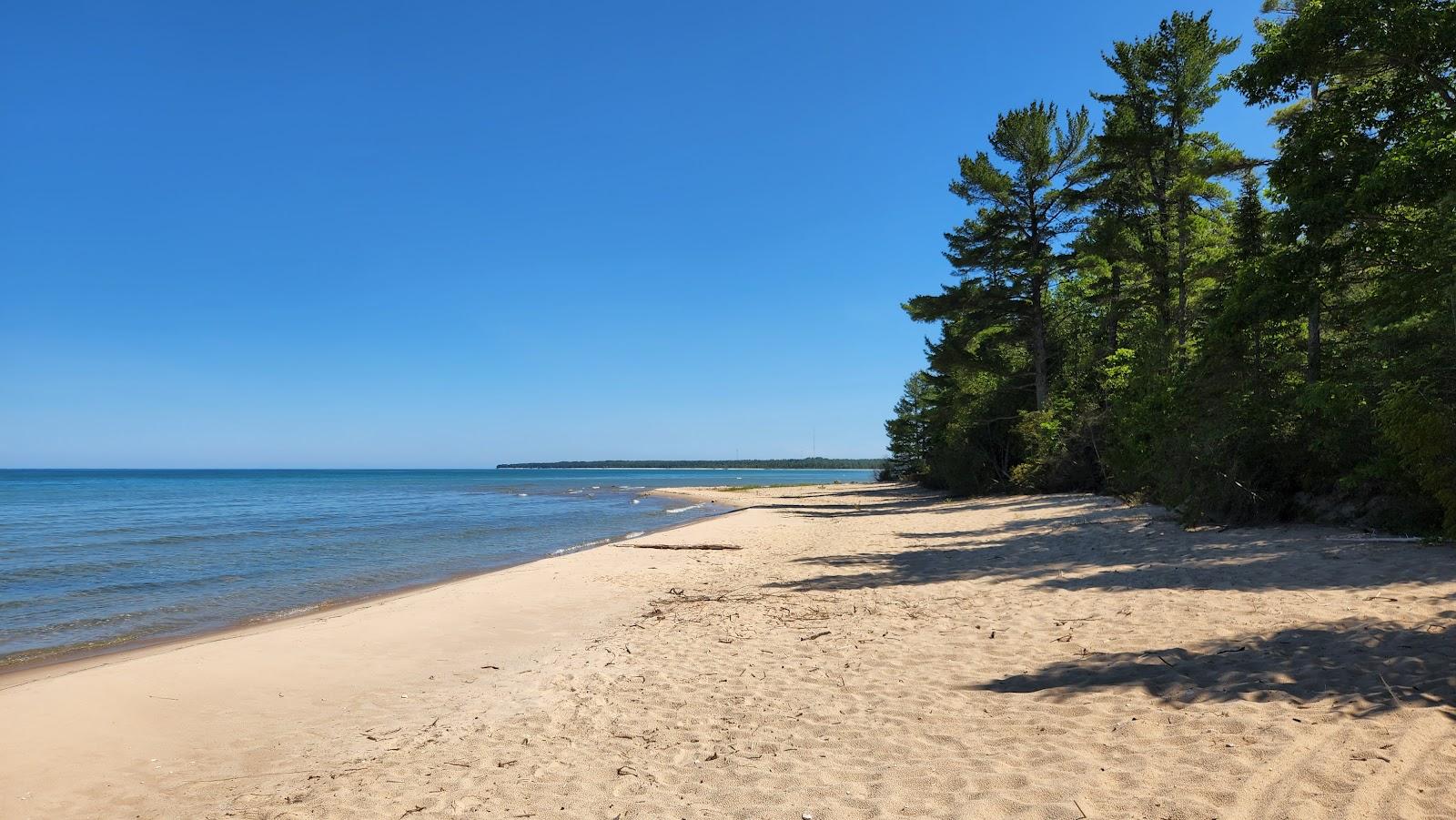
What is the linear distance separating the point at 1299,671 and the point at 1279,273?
996 cm

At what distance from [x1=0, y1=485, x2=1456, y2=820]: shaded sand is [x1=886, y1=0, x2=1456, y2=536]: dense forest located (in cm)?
242

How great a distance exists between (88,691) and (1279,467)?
688 inches

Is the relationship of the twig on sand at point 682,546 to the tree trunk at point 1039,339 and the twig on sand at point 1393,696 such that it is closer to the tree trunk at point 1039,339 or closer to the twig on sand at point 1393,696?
the twig on sand at point 1393,696

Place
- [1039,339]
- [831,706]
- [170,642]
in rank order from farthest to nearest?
[1039,339]
[170,642]
[831,706]

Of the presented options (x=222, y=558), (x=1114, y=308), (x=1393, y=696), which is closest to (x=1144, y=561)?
(x=1393, y=696)

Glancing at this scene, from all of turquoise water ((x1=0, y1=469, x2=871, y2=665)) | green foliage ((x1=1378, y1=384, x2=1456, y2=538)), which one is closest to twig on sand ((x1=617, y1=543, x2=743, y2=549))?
turquoise water ((x1=0, y1=469, x2=871, y2=665))

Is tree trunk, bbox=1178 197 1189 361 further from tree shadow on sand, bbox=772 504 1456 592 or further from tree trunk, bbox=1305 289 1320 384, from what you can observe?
tree shadow on sand, bbox=772 504 1456 592

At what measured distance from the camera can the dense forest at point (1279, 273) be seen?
10.3 metres

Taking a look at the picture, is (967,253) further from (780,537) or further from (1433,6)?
(1433,6)

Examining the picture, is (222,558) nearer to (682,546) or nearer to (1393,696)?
(682,546)

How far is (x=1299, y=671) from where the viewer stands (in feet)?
16.8

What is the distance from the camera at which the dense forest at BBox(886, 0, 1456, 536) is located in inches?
405

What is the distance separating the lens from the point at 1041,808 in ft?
11.7

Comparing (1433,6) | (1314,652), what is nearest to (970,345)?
(1433,6)
